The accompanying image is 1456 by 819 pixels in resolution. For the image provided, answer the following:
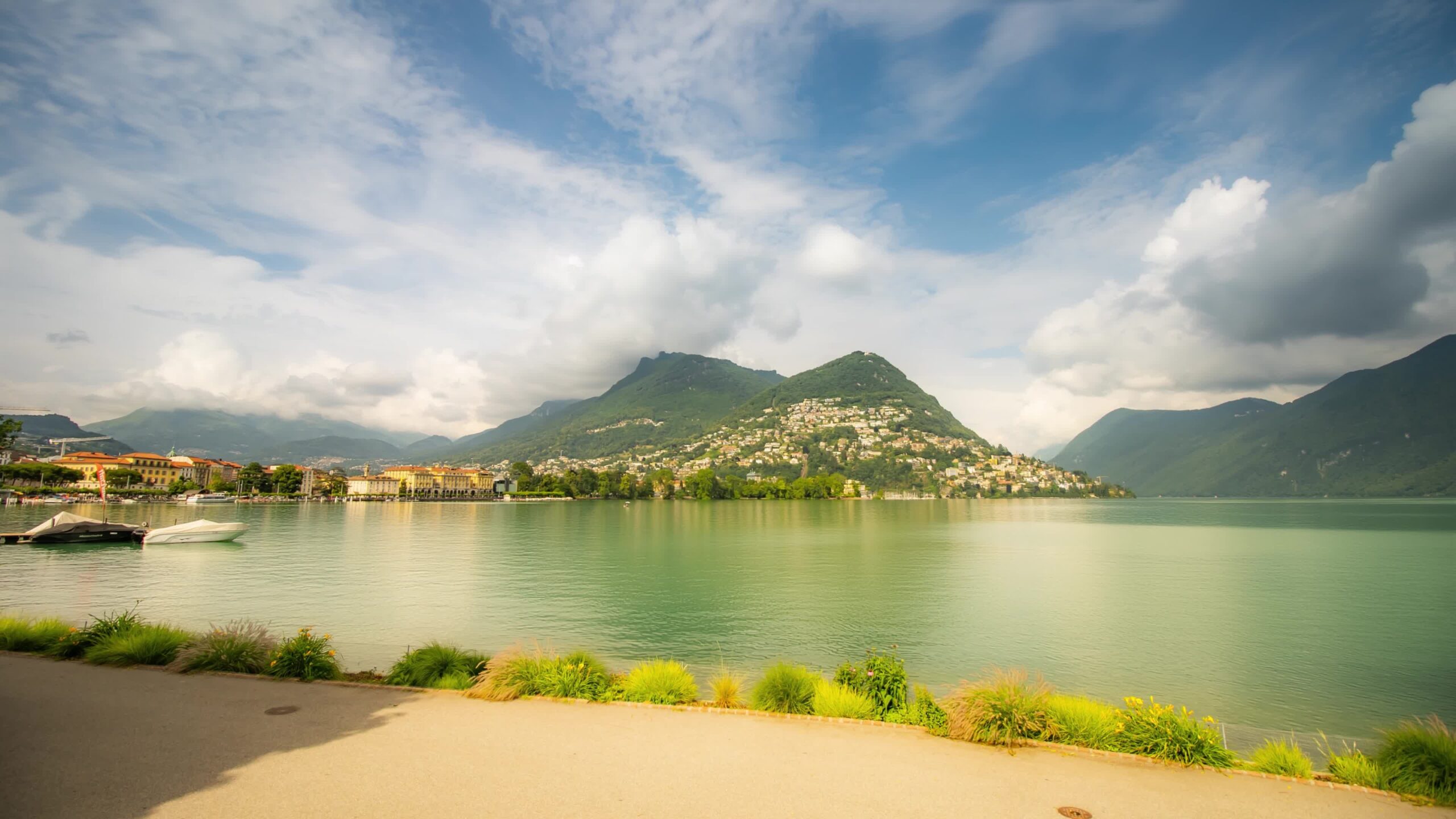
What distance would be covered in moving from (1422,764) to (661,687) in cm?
875

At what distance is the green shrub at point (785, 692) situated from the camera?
909 cm

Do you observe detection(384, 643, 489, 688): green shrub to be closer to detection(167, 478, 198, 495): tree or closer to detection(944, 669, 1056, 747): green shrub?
detection(944, 669, 1056, 747): green shrub

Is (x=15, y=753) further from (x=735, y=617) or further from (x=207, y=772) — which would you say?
(x=735, y=617)

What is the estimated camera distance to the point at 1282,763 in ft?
23.8

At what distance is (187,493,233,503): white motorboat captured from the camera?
419 ft

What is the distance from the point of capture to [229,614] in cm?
2142

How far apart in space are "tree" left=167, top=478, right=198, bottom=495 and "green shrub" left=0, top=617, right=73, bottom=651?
16873 centimetres

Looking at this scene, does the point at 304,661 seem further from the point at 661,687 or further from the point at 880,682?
the point at 880,682

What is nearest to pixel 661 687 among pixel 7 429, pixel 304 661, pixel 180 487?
pixel 304 661

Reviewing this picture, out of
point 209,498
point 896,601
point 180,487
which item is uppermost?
point 180,487

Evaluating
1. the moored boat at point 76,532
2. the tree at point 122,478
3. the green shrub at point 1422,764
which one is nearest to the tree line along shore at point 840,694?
the green shrub at point 1422,764

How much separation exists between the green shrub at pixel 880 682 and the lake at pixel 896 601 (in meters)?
5.38

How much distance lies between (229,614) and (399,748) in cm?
1937

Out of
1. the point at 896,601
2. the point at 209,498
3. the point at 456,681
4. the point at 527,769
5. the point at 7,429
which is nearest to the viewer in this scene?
the point at 527,769
